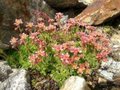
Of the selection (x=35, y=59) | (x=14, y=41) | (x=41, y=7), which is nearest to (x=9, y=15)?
(x=14, y=41)

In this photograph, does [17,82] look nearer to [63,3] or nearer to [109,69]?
[109,69]

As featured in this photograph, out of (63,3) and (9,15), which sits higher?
(63,3)

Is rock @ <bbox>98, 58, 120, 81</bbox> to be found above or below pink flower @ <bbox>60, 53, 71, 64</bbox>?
below

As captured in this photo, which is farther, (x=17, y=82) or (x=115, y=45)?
(x=115, y=45)

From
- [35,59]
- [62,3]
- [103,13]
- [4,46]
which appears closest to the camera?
[35,59]

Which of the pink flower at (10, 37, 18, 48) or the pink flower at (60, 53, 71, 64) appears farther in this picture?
the pink flower at (10, 37, 18, 48)

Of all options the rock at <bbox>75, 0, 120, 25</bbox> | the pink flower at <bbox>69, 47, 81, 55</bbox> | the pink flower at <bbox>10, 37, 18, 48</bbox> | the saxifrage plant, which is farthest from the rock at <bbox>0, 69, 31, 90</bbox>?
the rock at <bbox>75, 0, 120, 25</bbox>

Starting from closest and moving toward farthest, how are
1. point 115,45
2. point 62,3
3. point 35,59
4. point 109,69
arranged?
point 35,59, point 109,69, point 115,45, point 62,3

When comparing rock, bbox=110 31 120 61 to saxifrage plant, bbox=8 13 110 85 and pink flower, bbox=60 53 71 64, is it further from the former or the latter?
pink flower, bbox=60 53 71 64
